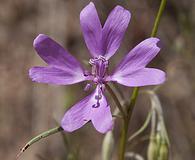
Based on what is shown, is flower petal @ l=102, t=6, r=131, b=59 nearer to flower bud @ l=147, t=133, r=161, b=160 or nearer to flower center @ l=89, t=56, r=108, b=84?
flower center @ l=89, t=56, r=108, b=84

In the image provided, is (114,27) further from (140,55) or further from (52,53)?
(52,53)

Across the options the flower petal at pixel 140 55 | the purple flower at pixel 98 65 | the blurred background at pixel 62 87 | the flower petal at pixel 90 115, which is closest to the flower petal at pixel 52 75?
the purple flower at pixel 98 65

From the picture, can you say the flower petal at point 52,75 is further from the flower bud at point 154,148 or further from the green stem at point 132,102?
the flower bud at point 154,148

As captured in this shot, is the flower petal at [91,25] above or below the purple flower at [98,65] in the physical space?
above

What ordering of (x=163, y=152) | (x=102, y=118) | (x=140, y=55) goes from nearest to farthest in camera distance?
(x=102, y=118) < (x=140, y=55) < (x=163, y=152)

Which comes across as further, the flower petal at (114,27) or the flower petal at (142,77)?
the flower petal at (114,27)

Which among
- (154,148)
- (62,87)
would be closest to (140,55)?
(154,148)
